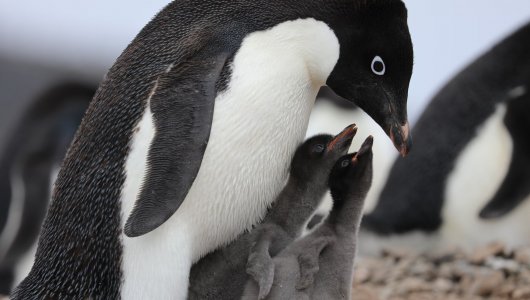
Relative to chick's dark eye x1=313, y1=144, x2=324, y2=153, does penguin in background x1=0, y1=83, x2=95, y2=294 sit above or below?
below

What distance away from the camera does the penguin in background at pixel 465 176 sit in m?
4.54

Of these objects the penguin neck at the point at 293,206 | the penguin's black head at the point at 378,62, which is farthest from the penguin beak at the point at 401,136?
the penguin neck at the point at 293,206

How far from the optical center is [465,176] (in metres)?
4.58

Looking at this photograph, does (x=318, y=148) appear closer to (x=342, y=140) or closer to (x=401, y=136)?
(x=342, y=140)

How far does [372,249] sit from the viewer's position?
15.1 ft

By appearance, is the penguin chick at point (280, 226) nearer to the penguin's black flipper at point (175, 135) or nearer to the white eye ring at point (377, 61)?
the white eye ring at point (377, 61)

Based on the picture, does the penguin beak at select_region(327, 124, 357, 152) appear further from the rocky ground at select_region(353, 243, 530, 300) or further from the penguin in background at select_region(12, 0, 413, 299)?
the rocky ground at select_region(353, 243, 530, 300)

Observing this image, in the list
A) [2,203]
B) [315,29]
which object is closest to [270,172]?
[315,29]

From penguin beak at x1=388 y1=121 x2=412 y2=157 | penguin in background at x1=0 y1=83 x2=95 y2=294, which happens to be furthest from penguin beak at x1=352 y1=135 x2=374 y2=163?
penguin in background at x1=0 y1=83 x2=95 y2=294

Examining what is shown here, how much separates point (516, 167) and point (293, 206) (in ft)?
8.03

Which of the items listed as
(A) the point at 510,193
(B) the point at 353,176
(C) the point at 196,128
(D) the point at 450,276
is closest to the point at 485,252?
(D) the point at 450,276

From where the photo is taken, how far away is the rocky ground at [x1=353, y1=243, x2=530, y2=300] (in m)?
3.47

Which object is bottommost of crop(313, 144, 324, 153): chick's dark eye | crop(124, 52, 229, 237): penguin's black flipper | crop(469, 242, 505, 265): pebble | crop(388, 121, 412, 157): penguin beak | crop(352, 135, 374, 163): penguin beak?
crop(469, 242, 505, 265): pebble

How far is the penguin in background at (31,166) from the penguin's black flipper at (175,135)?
9.76ft
